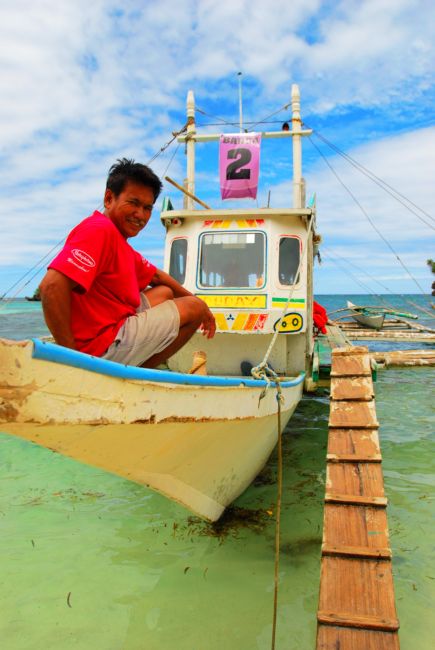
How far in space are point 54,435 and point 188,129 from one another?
260 inches

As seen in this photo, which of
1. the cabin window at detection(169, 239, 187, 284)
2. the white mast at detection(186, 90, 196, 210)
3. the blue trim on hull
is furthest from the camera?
the white mast at detection(186, 90, 196, 210)

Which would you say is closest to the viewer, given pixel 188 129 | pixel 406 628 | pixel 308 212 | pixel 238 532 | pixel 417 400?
pixel 406 628

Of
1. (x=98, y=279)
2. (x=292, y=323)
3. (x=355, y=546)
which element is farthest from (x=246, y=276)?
(x=355, y=546)

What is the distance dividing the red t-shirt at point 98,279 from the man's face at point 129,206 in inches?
5.2

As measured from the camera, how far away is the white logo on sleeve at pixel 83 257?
2248 mm

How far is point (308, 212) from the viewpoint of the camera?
605 centimetres

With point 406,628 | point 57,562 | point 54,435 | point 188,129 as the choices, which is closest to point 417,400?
point 188,129

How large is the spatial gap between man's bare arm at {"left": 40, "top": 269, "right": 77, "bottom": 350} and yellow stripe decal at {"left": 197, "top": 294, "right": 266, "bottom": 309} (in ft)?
13.1

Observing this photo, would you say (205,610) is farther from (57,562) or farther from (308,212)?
(308,212)

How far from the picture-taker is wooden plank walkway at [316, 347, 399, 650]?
2.27m

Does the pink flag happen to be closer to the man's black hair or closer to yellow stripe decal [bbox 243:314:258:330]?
yellow stripe decal [bbox 243:314:258:330]

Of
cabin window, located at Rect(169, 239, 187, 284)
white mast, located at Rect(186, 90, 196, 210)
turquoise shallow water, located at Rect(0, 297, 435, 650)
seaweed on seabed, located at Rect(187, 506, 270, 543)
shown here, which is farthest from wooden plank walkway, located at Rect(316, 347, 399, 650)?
white mast, located at Rect(186, 90, 196, 210)

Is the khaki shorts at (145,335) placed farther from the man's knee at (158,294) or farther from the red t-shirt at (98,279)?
the man's knee at (158,294)

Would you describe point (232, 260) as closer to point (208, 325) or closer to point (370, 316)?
point (208, 325)
